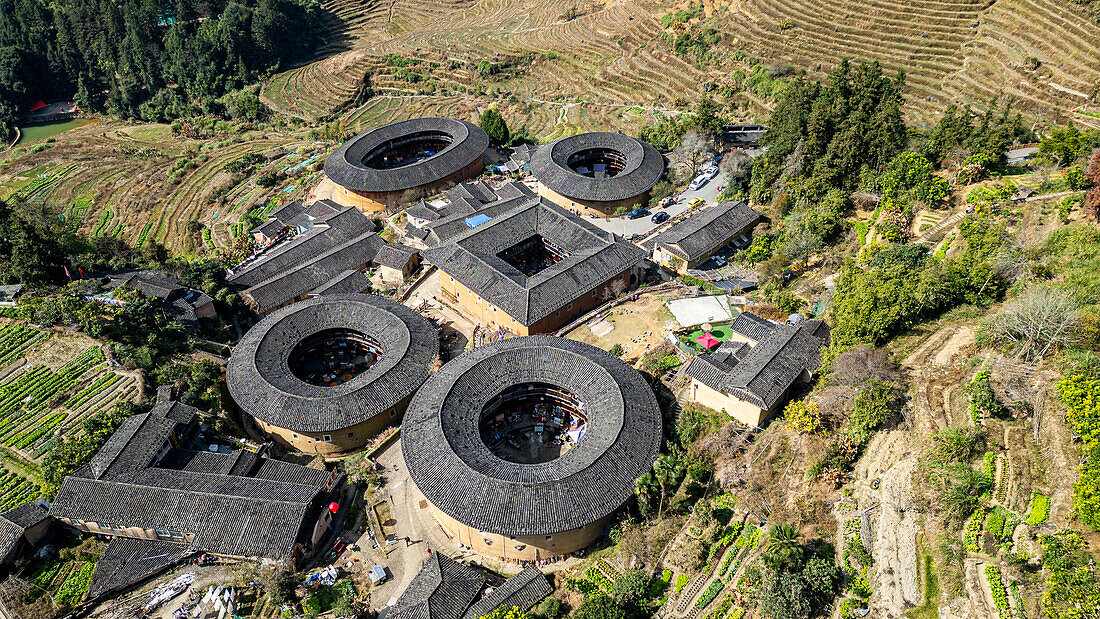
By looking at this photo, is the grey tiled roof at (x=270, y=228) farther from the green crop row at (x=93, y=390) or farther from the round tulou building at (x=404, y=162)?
the green crop row at (x=93, y=390)

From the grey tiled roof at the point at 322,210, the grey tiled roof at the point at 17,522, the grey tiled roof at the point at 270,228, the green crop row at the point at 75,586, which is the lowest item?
the green crop row at the point at 75,586

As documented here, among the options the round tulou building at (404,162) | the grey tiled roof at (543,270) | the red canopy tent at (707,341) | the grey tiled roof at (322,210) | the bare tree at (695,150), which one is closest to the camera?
the red canopy tent at (707,341)

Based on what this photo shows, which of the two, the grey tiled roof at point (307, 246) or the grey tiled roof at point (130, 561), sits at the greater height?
the grey tiled roof at point (307, 246)

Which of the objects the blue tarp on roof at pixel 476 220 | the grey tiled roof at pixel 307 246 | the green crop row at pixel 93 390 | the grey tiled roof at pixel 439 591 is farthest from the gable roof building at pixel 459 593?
the grey tiled roof at pixel 307 246

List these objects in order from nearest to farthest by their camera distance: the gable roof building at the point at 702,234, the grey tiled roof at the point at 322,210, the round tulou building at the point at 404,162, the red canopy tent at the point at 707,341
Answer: the red canopy tent at the point at 707,341 → the gable roof building at the point at 702,234 → the grey tiled roof at the point at 322,210 → the round tulou building at the point at 404,162

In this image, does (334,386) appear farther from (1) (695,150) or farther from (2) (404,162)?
(1) (695,150)

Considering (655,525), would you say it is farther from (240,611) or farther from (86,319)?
(86,319)

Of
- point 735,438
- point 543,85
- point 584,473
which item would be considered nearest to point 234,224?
point 543,85

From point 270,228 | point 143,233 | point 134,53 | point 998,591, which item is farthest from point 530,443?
point 134,53
